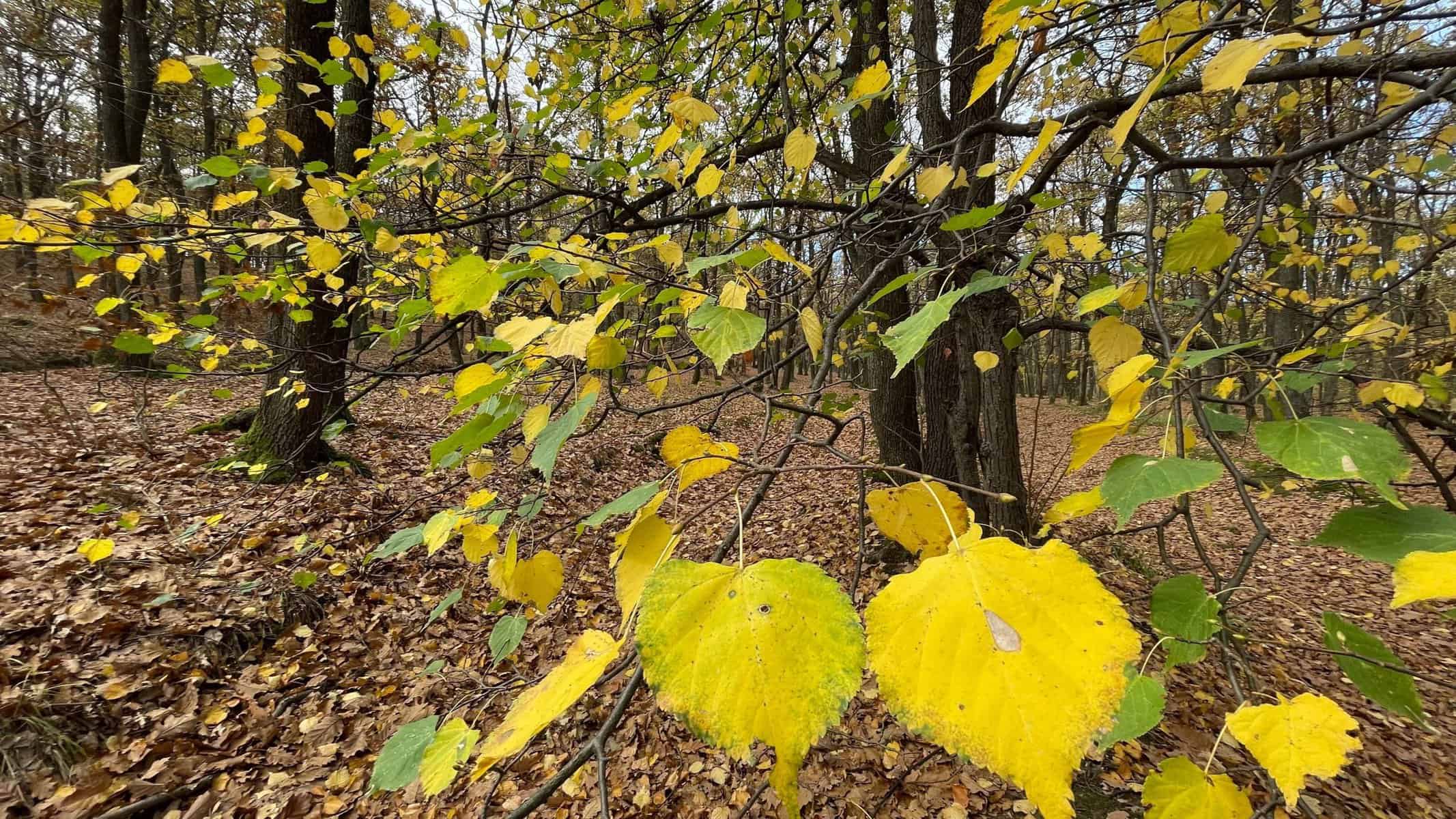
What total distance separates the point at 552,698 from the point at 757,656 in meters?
0.25

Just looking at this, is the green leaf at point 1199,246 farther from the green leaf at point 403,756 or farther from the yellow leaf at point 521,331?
the green leaf at point 403,756

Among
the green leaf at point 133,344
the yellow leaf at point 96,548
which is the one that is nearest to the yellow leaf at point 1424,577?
the green leaf at point 133,344

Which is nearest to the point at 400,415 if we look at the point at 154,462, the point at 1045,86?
the point at 154,462

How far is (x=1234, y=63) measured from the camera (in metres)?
0.75

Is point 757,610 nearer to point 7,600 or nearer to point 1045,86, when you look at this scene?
point 1045,86

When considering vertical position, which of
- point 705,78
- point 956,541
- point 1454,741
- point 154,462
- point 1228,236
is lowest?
point 1454,741

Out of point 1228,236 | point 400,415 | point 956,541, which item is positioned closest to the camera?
point 956,541

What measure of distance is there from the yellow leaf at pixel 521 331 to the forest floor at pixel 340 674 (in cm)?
93

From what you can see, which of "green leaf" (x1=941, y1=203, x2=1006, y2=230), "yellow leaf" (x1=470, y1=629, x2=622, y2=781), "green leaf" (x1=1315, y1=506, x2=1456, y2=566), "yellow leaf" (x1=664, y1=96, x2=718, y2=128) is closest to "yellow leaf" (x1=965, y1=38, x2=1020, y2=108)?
"green leaf" (x1=941, y1=203, x2=1006, y2=230)

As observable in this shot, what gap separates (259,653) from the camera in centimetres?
347

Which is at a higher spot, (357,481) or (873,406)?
(873,406)

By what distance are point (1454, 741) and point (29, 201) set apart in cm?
776

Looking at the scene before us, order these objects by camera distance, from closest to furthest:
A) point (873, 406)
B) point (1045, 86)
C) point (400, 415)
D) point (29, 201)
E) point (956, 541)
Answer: point (956, 541) → point (29, 201) → point (1045, 86) → point (873, 406) → point (400, 415)

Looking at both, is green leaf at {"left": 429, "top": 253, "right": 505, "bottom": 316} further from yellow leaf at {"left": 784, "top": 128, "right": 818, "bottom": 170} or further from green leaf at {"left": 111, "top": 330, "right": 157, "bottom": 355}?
green leaf at {"left": 111, "top": 330, "right": 157, "bottom": 355}
